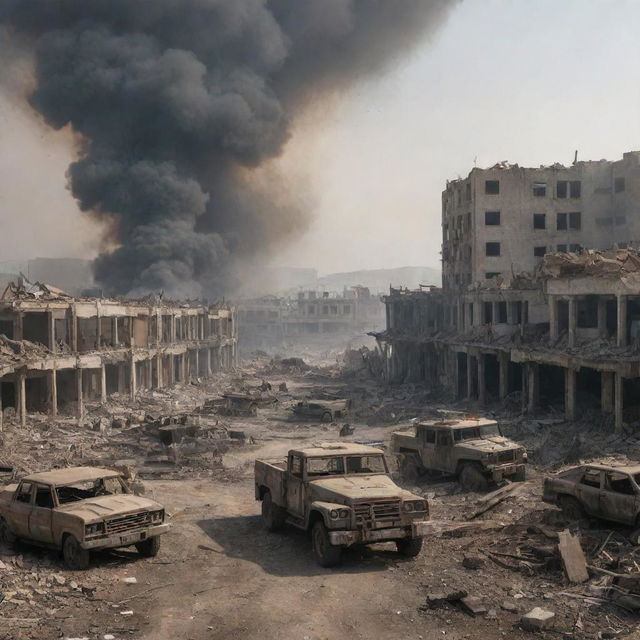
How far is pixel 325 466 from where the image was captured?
14.4 meters

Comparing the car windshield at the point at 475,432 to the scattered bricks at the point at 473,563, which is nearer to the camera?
the scattered bricks at the point at 473,563

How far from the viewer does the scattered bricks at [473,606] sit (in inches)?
422

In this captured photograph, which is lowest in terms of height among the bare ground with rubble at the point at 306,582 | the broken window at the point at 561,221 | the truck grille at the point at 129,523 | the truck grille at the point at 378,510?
the bare ground with rubble at the point at 306,582

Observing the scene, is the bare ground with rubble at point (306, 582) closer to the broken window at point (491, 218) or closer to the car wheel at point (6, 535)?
the car wheel at point (6, 535)

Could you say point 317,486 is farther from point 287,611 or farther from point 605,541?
point 605,541

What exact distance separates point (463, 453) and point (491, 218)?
122ft

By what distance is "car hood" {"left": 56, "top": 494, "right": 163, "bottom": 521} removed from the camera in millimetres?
12727

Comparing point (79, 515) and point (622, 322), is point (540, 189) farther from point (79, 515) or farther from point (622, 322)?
point (79, 515)

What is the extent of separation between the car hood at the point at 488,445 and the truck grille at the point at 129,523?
9.49 metres

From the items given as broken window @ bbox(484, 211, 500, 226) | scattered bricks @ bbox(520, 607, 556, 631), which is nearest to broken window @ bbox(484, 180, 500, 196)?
broken window @ bbox(484, 211, 500, 226)

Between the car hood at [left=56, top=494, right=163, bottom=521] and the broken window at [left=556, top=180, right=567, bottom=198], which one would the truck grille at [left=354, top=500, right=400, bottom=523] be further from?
the broken window at [left=556, top=180, right=567, bottom=198]

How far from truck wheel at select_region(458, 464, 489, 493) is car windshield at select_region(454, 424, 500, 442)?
2.84 feet

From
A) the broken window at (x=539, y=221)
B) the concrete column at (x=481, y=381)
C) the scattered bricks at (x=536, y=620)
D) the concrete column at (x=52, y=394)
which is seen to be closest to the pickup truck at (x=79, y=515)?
the scattered bricks at (x=536, y=620)

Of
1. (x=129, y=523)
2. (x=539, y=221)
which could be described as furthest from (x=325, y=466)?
(x=539, y=221)
